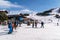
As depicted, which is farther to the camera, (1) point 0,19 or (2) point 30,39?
(1) point 0,19

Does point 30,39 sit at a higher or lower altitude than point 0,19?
lower

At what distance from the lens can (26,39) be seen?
1092cm

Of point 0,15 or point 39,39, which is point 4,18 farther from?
point 39,39

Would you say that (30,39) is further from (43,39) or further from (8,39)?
(8,39)

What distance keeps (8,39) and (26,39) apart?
1375 millimetres

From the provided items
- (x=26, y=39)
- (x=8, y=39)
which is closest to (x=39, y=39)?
(x=26, y=39)

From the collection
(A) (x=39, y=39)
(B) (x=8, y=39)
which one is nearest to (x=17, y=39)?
(B) (x=8, y=39)

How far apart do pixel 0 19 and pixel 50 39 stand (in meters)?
27.2

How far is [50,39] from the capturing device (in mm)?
10977

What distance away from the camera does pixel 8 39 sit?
10.8 metres

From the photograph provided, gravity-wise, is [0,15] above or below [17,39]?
above

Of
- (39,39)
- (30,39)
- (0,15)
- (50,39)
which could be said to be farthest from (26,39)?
(0,15)

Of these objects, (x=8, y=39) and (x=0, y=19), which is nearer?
→ (x=8, y=39)

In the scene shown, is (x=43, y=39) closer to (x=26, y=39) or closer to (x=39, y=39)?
(x=39, y=39)
